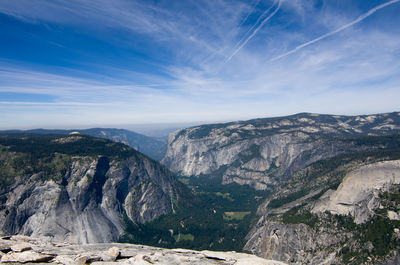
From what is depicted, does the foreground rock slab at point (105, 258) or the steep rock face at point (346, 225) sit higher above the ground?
the foreground rock slab at point (105, 258)

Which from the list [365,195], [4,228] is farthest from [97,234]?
[365,195]

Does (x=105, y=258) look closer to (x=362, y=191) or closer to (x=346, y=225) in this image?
(x=346, y=225)

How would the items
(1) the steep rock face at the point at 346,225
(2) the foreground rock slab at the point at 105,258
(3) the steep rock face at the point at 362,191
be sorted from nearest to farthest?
(2) the foreground rock slab at the point at 105,258 → (1) the steep rock face at the point at 346,225 → (3) the steep rock face at the point at 362,191

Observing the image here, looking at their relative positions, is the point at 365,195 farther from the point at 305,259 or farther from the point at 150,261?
the point at 150,261

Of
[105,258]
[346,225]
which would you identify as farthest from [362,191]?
[105,258]

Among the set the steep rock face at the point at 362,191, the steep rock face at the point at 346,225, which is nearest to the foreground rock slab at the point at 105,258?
the steep rock face at the point at 346,225

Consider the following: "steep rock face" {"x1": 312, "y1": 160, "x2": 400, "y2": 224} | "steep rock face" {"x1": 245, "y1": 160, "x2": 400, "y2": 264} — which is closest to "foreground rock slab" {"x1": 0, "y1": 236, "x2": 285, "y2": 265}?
"steep rock face" {"x1": 245, "y1": 160, "x2": 400, "y2": 264}

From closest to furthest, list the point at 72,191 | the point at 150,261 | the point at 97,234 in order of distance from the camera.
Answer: the point at 150,261, the point at 97,234, the point at 72,191

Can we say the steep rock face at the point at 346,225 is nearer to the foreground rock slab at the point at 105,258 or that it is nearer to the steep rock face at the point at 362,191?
the steep rock face at the point at 362,191

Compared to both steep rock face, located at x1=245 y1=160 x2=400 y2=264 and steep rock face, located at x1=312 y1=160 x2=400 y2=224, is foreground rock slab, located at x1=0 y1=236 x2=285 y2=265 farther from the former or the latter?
steep rock face, located at x1=312 y1=160 x2=400 y2=224

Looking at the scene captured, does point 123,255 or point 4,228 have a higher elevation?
point 123,255

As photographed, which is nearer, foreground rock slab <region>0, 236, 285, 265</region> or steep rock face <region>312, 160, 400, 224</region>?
foreground rock slab <region>0, 236, 285, 265</region>
